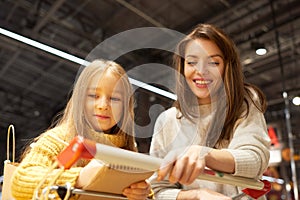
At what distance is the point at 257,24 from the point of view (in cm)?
425

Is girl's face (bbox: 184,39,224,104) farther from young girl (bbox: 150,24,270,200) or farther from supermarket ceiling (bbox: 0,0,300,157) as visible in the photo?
supermarket ceiling (bbox: 0,0,300,157)

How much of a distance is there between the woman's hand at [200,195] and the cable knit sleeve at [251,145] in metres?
0.13

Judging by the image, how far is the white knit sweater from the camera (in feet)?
2.59

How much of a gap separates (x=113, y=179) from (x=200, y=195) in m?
0.36

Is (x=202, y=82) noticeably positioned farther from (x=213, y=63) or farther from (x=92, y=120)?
(x=92, y=120)

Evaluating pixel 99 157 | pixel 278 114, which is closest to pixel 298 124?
pixel 278 114

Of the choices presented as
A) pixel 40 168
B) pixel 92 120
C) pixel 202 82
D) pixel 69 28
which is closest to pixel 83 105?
pixel 92 120

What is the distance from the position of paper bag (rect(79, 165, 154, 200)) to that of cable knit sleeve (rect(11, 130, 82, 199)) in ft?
0.18

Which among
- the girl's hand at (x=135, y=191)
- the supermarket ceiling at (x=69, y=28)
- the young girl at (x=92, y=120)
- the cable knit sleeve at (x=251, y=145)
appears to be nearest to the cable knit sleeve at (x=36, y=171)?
the young girl at (x=92, y=120)

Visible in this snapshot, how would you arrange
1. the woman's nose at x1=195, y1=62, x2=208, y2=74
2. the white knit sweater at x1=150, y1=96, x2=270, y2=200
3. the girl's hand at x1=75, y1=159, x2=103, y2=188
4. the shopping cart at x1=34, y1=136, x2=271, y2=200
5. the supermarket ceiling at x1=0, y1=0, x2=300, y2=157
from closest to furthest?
the shopping cart at x1=34, y1=136, x2=271, y2=200 < the girl's hand at x1=75, y1=159, x2=103, y2=188 < the white knit sweater at x1=150, y1=96, x2=270, y2=200 < the woman's nose at x1=195, y1=62, x2=208, y2=74 < the supermarket ceiling at x1=0, y1=0, x2=300, y2=157

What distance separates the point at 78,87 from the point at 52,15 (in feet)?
9.15

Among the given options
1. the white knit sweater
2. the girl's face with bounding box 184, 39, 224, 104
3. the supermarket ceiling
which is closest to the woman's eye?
the girl's face with bounding box 184, 39, 224, 104

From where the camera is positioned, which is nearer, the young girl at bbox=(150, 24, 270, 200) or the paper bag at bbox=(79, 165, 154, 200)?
the paper bag at bbox=(79, 165, 154, 200)

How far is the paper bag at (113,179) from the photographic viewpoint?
0.65 meters
